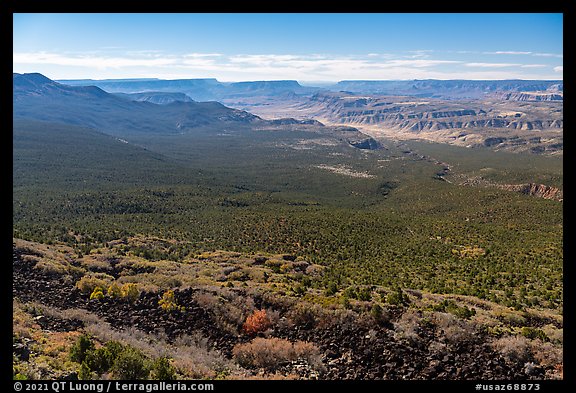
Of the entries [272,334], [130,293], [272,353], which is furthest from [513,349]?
[130,293]

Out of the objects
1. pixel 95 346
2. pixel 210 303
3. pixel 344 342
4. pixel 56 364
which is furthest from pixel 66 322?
pixel 344 342

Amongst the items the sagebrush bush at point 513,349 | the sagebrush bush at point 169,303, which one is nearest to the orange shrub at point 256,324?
the sagebrush bush at point 169,303

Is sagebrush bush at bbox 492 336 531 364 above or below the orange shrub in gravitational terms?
above

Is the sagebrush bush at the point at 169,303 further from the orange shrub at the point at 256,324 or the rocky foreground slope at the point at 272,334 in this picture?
the orange shrub at the point at 256,324

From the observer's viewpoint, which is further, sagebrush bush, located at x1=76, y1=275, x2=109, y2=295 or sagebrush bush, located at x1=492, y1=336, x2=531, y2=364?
→ sagebrush bush, located at x1=76, y1=275, x2=109, y2=295

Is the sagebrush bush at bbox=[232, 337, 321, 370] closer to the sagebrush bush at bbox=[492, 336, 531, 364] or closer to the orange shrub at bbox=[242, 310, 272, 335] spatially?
the orange shrub at bbox=[242, 310, 272, 335]

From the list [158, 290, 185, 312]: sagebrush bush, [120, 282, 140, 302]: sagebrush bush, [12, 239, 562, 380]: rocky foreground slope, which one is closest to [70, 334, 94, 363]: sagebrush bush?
[12, 239, 562, 380]: rocky foreground slope

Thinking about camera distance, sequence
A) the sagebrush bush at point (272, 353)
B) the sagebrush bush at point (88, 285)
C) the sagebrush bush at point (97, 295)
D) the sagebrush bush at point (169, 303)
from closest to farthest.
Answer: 1. the sagebrush bush at point (272, 353)
2. the sagebrush bush at point (169, 303)
3. the sagebrush bush at point (97, 295)
4. the sagebrush bush at point (88, 285)
